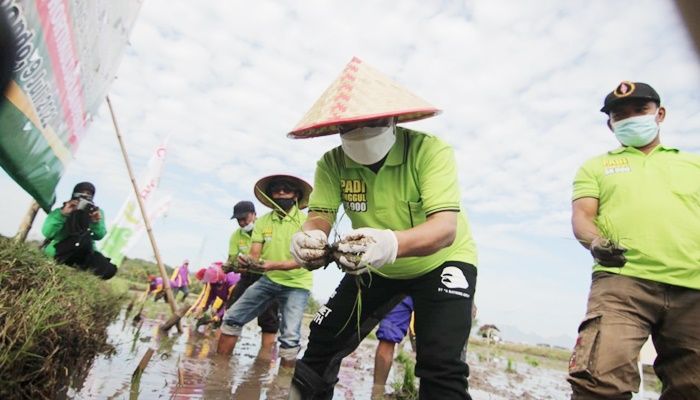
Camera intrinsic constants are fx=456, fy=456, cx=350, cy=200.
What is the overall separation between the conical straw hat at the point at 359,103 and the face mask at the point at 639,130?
4.75ft

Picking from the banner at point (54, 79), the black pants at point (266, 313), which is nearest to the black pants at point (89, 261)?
the banner at point (54, 79)

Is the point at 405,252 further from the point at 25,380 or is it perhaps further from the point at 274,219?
the point at 274,219

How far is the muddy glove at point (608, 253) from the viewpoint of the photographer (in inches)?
91.9

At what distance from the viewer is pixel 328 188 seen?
2.63 m

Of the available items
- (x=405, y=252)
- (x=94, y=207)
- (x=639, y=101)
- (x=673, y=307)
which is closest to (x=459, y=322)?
(x=405, y=252)

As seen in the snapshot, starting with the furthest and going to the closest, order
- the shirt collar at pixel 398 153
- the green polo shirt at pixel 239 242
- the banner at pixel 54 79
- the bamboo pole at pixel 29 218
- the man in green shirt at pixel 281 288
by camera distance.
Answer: the green polo shirt at pixel 239 242 → the man in green shirt at pixel 281 288 → the bamboo pole at pixel 29 218 → the banner at pixel 54 79 → the shirt collar at pixel 398 153

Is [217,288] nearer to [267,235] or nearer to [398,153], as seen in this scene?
[267,235]

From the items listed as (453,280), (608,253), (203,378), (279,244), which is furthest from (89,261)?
(608,253)

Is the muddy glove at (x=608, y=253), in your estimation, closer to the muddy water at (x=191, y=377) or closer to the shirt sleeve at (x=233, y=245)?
the muddy water at (x=191, y=377)

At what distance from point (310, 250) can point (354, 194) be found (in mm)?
612

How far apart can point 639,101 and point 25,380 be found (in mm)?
3748

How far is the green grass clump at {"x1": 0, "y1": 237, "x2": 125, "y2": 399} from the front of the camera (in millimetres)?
2076

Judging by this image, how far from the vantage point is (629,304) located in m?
2.37

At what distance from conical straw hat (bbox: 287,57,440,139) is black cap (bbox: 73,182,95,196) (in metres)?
4.11
